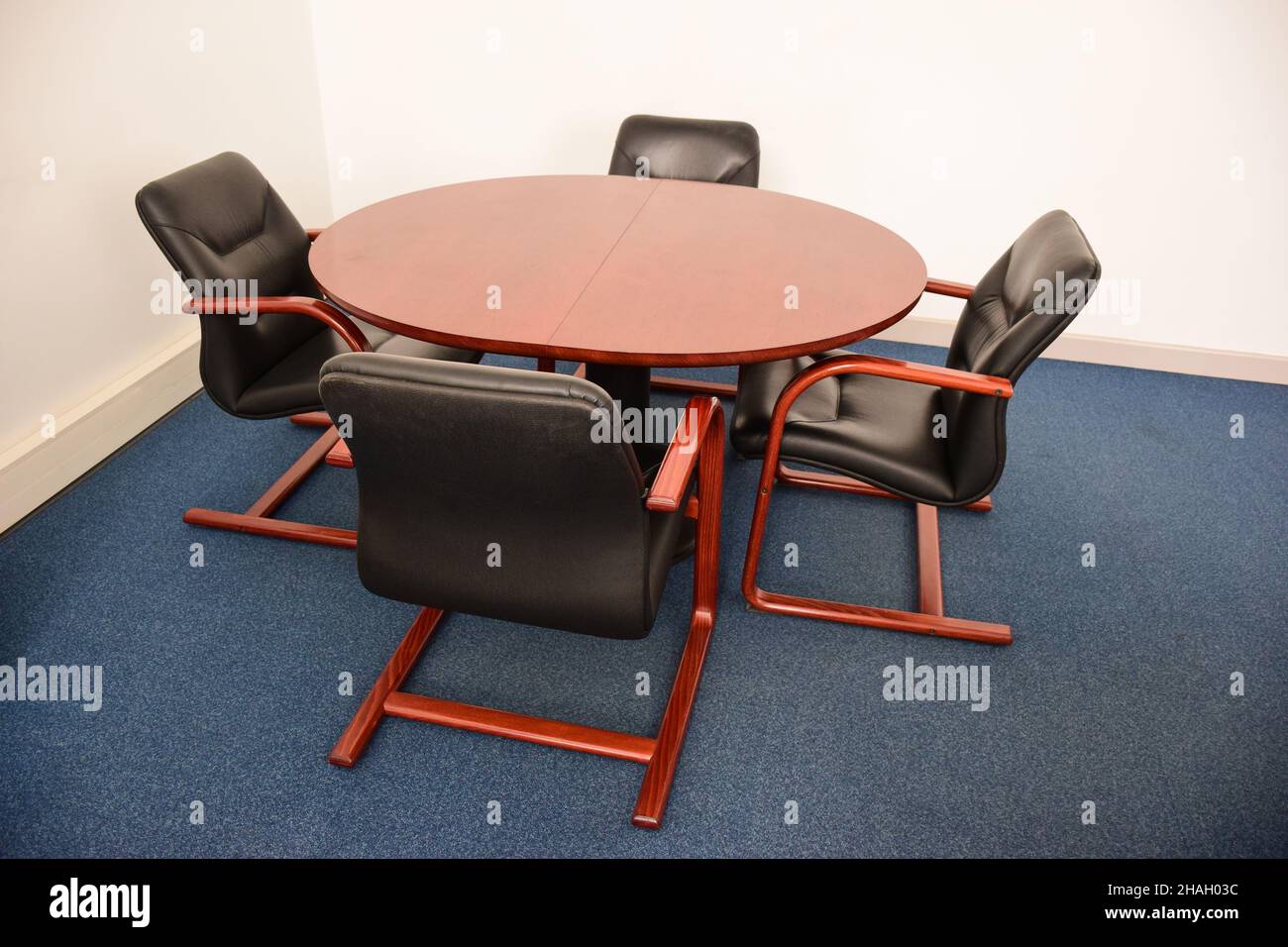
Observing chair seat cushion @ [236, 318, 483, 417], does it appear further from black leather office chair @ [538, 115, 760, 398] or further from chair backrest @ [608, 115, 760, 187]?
chair backrest @ [608, 115, 760, 187]

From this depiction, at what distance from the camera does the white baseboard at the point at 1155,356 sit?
3.50 metres

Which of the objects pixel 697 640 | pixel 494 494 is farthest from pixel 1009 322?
pixel 494 494

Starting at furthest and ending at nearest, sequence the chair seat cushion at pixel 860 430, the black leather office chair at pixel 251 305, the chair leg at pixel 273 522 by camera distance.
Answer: the chair leg at pixel 273 522 < the black leather office chair at pixel 251 305 < the chair seat cushion at pixel 860 430

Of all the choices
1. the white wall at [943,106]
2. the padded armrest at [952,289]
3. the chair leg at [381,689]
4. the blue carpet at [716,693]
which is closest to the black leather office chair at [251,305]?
the blue carpet at [716,693]

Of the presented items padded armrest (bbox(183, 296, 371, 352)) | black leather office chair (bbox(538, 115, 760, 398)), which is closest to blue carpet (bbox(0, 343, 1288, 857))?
padded armrest (bbox(183, 296, 371, 352))

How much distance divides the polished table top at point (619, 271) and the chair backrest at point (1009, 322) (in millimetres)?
189

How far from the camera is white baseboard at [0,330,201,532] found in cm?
250

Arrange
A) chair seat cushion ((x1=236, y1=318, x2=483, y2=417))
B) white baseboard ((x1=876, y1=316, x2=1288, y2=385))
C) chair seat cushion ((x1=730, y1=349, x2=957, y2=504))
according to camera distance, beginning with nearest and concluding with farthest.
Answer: chair seat cushion ((x1=730, y1=349, x2=957, y2=504)) < chair seat cushion ((x1=236, y1=318, x2=483, y2=417)) < white baseboard ((x1=876, y1=316, x2=1288, y2=385))

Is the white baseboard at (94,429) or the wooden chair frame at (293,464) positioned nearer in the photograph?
the wooden chair frame at (293,464)

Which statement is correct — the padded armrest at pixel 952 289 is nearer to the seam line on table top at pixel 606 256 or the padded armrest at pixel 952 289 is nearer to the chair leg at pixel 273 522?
the seam line on table top at pixel 606 256

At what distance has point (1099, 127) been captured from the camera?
3244 mm

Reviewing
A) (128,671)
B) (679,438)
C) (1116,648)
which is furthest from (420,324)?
(1116,648)

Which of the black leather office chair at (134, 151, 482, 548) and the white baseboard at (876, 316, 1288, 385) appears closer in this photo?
the black leather office chair at (134, 151, 482, 548)

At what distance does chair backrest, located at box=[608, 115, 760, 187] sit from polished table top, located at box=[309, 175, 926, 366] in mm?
274
